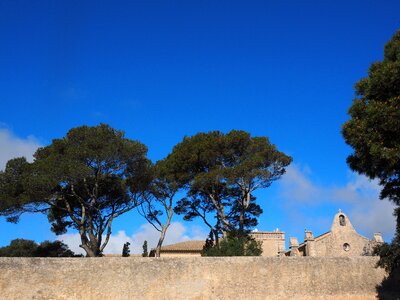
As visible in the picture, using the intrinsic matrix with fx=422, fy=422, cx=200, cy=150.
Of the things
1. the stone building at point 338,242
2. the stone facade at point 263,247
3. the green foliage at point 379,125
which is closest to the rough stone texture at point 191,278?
the green foliage at point 379,125

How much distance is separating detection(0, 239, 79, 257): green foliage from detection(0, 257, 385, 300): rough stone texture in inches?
680

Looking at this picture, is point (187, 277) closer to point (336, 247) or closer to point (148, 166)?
point (148, 166)

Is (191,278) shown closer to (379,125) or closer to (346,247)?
(379,125)

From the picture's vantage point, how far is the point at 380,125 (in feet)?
47.4

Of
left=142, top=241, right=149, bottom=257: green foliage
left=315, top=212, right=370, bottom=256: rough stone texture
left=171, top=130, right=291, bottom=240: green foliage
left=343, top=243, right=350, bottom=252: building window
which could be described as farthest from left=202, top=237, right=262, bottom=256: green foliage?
left=343, top=243, right=350, bottom=252: building window

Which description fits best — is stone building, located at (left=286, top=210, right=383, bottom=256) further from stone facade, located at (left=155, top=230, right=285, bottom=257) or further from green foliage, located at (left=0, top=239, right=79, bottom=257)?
green foliage, located at (left=0, top=239, right=79, bottom=257)

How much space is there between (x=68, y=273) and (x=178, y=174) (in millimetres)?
12296

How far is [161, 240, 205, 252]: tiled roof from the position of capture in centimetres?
3685

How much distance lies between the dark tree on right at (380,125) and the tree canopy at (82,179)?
496 inches

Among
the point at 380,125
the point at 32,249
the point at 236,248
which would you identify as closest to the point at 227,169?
the point at 236,248

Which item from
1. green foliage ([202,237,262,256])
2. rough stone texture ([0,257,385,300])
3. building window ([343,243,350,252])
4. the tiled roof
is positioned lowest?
rough stone texture ([0,257,385,300])

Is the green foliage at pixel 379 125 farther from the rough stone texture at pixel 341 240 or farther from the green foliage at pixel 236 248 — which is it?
the rough stone texture at pixel 341 240

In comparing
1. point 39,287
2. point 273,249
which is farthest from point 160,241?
point 273,249

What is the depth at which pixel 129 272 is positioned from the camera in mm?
16484
